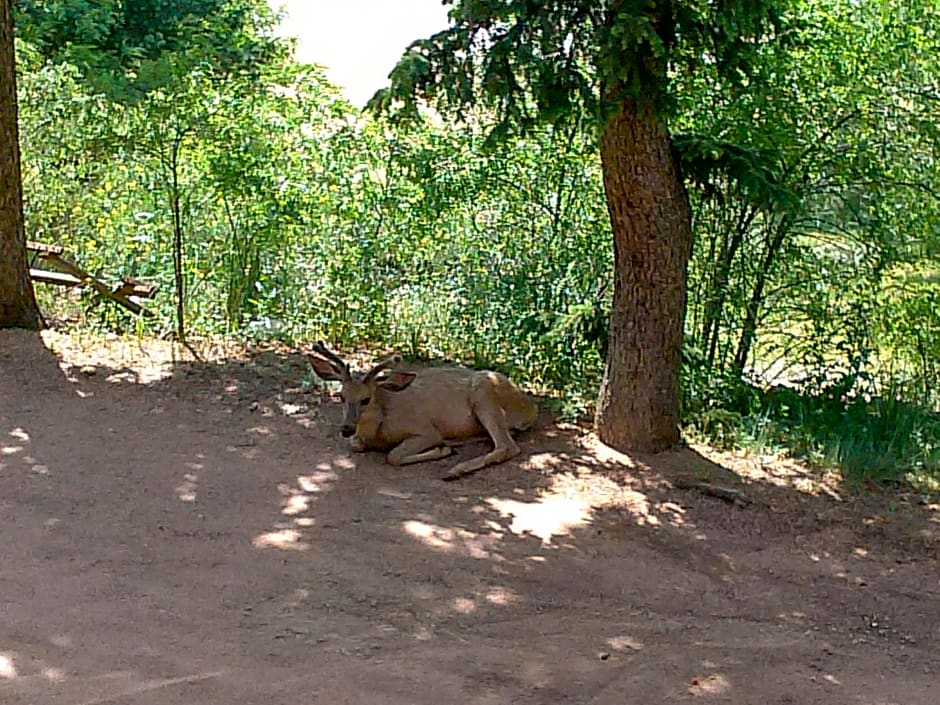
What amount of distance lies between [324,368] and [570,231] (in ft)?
Answer: 8.30

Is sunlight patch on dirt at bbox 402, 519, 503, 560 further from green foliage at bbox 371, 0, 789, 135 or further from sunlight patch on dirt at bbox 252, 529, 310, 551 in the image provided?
green foliage at bbox 371, 0, 789, 135

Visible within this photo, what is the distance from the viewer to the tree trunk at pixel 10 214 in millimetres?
8875

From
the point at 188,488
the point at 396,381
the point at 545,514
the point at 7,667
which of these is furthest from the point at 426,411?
the point at 7,667

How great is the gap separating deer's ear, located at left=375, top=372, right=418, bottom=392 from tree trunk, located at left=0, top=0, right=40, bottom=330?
12.8 feet

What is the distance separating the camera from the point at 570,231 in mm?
8664

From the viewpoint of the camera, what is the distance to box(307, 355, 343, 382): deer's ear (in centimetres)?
717

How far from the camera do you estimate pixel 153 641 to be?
4324mm

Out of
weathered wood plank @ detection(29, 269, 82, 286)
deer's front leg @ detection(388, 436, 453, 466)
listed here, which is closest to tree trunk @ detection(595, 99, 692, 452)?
deer's front leg @ detection(388, 436, 453, 466)

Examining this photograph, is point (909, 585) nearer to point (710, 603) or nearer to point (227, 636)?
point (710, 603)

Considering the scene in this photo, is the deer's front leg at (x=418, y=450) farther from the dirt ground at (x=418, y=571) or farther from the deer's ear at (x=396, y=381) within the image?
the deer's ear at (x=396, y=381)

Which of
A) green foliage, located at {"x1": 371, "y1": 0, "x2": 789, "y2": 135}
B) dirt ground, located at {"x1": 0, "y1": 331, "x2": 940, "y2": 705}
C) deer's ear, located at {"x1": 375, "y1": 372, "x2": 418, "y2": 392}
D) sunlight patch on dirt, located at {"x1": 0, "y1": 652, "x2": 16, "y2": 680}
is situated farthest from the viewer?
deer's ear, located at {"x1": 375, "y1": 372, "x2": 418, "y2": 392}

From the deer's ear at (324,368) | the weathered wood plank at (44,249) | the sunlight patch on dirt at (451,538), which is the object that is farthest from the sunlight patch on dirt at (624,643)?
the weathered wood plank at (44,249)

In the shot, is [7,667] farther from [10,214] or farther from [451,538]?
[10,214]

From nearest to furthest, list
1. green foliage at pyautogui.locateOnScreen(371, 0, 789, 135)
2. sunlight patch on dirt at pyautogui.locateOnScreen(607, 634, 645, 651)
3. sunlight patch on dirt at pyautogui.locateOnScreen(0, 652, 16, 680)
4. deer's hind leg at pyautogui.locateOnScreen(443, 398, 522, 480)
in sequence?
sunlight patch on dirt at pyautogui.locateOnScreen(0, 652, 16, 680)
sunlight patch on dirt at pyautogui.locateOnScreen(607, 634, 645, 651)
green foliage at pyautogui.locateOnScreen(371, 0, 789, 135)
deer's hind leg at pyautogui.locateOnScreen(443, 398, 522, 480)
